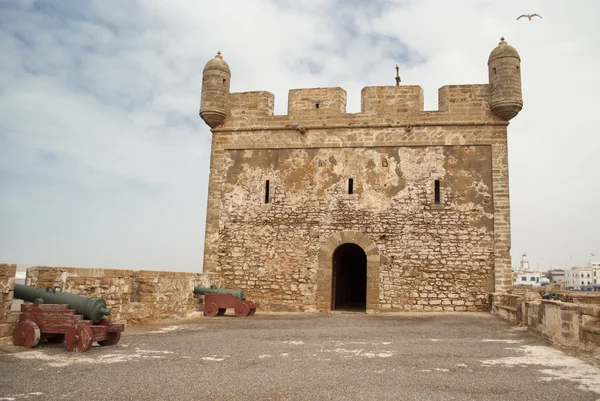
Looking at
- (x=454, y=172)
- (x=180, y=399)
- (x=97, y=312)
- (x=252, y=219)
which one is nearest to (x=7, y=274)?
(x=97, y=312)

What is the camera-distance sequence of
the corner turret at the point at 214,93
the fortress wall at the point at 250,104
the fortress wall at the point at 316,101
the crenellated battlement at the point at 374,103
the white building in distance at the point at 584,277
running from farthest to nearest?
the white building in distance at the point at 584,277 → the fortress wall at the point at 250,104 → the corner turret at the point at 214,93 → the fortress wall at the point at 316,101 → the crenellated battlement at the point at 374,103

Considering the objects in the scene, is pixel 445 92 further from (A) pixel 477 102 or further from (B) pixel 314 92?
(B) pixel 314 92

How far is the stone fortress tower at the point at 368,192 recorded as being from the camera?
39.6ft

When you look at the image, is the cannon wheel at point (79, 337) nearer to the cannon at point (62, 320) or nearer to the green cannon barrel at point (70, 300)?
the cannon at point (62, 320)

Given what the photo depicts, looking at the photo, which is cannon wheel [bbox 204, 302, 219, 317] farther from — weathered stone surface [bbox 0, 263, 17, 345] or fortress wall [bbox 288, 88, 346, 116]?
fortress wall [bbox 288, 88, 346, 116]

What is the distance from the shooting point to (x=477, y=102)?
12.7 m

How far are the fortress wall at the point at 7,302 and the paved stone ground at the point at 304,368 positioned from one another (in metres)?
0.44

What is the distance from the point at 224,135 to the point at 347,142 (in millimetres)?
3598

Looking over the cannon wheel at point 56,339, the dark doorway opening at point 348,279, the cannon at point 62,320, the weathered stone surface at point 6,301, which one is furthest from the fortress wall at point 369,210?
the weathered stone surface at point 6,301

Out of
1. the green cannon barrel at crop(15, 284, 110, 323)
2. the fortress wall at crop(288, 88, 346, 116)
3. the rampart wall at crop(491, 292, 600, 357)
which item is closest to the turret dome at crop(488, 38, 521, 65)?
the fortress wall at crop(288, 88, 346, 116)

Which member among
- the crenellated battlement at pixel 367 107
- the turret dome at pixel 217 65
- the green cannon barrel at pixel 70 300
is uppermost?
the turret dome at pixel 217 65

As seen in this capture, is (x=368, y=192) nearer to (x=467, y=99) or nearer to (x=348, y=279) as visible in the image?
(x=467, y=99)

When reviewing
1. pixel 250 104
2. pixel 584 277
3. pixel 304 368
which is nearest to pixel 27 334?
pixel 304 368

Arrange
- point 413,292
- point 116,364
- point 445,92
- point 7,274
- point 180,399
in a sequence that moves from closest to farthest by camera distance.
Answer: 1. point 180,399
2. point 116,364
3. point 7,274
4. point 413,292
5. point 445,92
